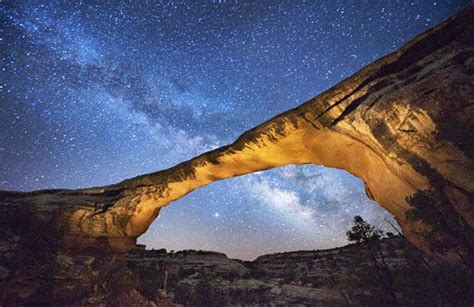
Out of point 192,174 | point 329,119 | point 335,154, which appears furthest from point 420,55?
point 192,174

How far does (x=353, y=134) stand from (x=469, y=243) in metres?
5.24

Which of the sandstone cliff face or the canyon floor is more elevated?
the sandstone cliff face

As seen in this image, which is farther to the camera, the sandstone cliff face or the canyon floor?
the canyon floor

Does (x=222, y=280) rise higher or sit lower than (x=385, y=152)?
lower

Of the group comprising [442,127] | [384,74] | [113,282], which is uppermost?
[384,74]

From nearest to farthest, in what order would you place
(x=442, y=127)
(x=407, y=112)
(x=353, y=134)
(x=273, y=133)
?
1. (x=442, y=127)
2. (x=407, y=112)
3. (x=353, y=134)
4. (x=273, y=133)

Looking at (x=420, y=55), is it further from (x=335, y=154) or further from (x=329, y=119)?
(x=335, y=154)

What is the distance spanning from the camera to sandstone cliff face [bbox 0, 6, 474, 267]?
8.00m

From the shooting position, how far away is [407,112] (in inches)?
354

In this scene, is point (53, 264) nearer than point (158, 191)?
Yes

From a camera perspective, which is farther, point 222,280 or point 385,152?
point 222,280

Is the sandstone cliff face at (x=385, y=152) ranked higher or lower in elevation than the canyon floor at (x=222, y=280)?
higher

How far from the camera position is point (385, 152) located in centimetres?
980

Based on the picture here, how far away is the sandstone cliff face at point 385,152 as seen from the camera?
800 centimetres
